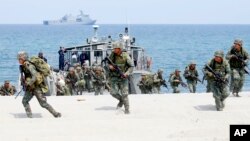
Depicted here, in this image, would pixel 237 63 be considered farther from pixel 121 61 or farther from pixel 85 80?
pixel 85 80

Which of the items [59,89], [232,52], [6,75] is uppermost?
[232,52]

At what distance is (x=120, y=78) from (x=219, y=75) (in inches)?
92.1

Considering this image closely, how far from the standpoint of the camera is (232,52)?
17672mm

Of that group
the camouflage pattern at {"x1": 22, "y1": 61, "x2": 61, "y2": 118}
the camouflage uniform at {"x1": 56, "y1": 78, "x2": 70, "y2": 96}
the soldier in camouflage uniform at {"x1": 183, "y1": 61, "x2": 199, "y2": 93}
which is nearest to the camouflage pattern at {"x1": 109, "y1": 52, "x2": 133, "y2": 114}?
the camouflage pattern at {"x1": 22, "y1": 61, "x2": 61, "y2": 118}

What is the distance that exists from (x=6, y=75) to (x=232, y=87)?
4102cm

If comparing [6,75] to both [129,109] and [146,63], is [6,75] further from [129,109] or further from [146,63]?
[129,109]

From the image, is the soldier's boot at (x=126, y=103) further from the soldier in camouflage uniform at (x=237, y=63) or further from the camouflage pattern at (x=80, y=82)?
the camouflage pattern at (x=80, y=82)

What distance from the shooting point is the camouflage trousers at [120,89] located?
1529cm

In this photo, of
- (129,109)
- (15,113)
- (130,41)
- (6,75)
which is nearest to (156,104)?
(129,109)

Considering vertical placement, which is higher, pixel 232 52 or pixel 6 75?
pixel 232 52

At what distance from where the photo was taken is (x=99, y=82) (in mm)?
25453

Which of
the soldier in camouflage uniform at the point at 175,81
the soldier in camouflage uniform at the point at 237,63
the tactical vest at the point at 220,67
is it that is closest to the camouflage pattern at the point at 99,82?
the soldier in camouflage uniform at the point at 175,81

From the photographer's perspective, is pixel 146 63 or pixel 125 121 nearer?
pixel 125 121

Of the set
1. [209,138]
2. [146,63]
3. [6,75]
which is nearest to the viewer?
[209,138]
